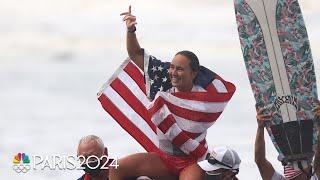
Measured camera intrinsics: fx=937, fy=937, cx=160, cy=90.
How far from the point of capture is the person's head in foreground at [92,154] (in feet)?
31.0

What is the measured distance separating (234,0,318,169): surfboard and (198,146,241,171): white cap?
1585mm

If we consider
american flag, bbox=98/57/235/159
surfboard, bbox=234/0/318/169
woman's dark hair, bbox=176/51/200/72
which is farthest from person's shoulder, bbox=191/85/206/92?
surfboard, bbox=234/0/318/169

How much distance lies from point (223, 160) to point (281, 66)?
2408 mm

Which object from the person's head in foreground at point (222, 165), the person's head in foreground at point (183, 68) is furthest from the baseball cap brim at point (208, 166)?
the person's head in foreground at point (183, 68)

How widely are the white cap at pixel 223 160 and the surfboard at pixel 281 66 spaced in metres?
1.59

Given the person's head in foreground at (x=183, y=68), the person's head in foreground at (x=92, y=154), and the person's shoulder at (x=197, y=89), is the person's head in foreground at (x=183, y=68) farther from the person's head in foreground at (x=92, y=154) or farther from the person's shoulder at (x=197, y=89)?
the person's head in foreground at (x=92, y=154)

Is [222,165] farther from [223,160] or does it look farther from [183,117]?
[183,117]

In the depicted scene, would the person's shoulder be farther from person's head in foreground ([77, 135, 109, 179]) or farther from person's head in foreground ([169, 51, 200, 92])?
person's head in foreground ([77, 135, 109, 179])

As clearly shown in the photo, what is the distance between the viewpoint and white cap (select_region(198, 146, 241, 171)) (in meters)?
8.50

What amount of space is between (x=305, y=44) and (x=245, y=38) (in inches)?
26.8

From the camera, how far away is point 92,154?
9.45 m

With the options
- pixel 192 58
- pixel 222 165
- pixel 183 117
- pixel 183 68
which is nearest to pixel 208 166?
pixel 222 165

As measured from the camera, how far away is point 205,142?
383 inches

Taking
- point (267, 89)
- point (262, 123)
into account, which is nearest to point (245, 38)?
point (267, 89)
